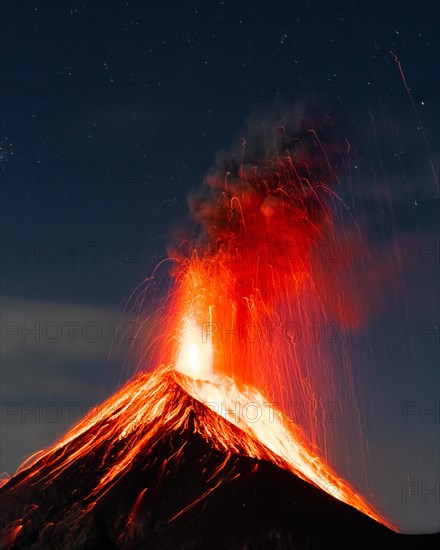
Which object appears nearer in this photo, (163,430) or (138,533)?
(138,533)

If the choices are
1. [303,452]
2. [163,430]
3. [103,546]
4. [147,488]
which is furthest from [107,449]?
[303,452]

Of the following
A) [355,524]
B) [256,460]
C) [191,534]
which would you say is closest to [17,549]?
[191,534]

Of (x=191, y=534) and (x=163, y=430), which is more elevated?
(x=163, y=430)

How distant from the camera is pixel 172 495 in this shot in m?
48.4

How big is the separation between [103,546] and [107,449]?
10.4m

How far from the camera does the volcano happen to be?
43406 mm

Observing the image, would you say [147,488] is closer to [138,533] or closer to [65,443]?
[138,533]

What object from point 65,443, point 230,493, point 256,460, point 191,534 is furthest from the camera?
point 65,443

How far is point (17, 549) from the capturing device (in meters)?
47.3

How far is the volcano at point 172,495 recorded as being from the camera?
43.4 meters

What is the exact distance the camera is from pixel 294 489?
47.5 metres

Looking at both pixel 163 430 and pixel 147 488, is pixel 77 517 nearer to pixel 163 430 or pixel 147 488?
pixel 147 488

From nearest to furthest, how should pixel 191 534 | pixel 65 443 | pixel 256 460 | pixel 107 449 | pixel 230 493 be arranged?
1. pixel 191 534
2. pixel 230 493
3. pixel 256 460
4. pixel 107 449
5. pixel 65 443

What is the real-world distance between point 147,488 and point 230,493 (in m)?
5.03
